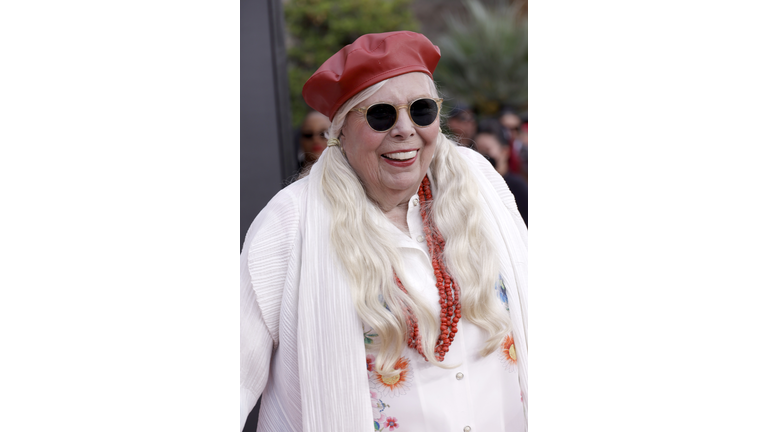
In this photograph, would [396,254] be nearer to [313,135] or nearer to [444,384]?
[444,384]

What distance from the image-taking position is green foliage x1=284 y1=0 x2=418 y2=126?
33.9 feet

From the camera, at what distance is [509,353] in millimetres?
1816

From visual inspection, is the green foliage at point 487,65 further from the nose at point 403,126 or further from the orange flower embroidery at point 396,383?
the orange flower embroidery at point 396,383

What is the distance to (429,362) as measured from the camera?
169 centimetres

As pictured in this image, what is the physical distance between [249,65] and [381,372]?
2059 mm

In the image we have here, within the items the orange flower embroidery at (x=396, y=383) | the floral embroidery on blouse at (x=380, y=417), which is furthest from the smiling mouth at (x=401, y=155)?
the floral embroidery on blouse at (x=380, y=417)

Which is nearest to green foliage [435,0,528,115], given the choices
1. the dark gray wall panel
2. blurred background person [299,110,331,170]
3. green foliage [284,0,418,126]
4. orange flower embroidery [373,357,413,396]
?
green foliage [284,0,418,126]

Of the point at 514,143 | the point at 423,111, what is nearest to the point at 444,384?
the point at 423,111

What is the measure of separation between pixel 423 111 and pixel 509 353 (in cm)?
82

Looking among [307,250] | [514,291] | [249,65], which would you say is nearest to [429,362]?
[514,291]

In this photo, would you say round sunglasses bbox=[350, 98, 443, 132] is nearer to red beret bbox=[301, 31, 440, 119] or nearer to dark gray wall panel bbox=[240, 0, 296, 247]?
red beret bbox=[301, 31, 440, 119]

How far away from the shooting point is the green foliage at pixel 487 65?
37.7 feet

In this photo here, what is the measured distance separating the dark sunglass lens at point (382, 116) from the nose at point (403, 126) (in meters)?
0.01
